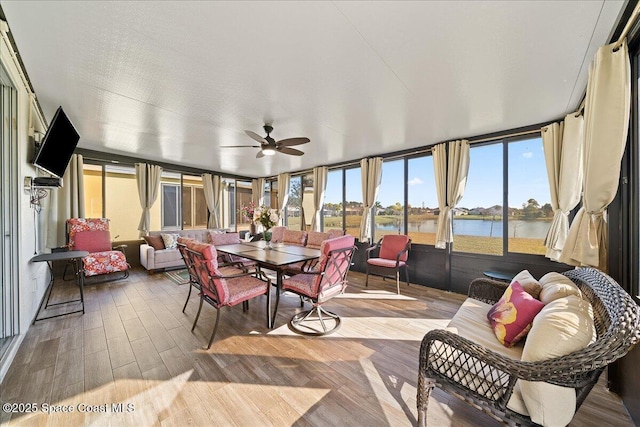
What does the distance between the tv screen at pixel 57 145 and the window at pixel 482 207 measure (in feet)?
17.9

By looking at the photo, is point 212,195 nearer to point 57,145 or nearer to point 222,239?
point 222,239

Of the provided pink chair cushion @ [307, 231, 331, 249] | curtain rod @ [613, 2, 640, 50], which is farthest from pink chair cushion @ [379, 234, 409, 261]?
curtain rod @ [613, 2, 640, 50]

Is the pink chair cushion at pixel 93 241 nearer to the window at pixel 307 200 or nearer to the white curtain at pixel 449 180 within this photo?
the window at pixel 307 200

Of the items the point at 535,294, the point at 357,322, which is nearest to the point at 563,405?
the point at 535,294

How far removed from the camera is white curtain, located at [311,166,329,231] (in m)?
5.96

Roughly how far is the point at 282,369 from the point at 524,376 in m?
1.66

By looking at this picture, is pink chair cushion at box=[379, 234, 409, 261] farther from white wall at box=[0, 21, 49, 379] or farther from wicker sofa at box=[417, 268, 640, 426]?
white wall at box=[0, 21, 49, 379]

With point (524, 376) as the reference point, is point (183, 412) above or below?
below

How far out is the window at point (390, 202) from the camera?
4.71m

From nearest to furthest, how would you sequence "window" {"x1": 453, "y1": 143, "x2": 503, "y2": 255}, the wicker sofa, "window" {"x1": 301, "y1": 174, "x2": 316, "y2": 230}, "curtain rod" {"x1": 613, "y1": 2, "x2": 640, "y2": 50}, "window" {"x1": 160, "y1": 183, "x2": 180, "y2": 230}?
the wicker sofa < "curtain rod" {"x1": 613, "y1": 2, "x2": 640, "y2": 50} < "window" {"x1": 453, "y1": 143, "x2": 503, "y2": 255} < "window" {"x1": 160, "y1": 183, "x2": 180, "y2": 230} < "window" {"x1": 301, "y1": 174, "x2": 316, "y2": 230}

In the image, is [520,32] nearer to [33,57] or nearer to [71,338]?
[33,57]

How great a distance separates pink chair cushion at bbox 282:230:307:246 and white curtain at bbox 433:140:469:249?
7.98 feet

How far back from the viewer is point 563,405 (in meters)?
1.03

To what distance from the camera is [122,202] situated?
5.70m
